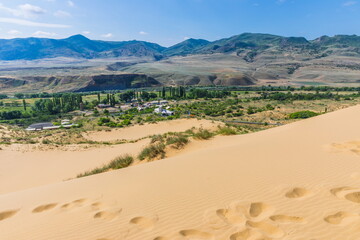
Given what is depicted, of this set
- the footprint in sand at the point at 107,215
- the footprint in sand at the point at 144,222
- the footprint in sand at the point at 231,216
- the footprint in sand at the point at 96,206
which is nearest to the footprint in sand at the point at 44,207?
the footprint in sand at the point at 96,206

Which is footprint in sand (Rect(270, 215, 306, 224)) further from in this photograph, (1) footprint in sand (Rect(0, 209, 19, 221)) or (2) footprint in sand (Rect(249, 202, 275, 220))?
(1) footprint in sand (Rect(0, 209, 19, 221))

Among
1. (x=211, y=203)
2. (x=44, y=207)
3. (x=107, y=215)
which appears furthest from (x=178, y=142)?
(x=107, y=215)

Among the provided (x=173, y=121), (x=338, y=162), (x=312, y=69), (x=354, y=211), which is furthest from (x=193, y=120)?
(x=312, y=69)

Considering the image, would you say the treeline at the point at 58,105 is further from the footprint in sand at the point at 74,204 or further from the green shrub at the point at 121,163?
the footprint in sand at the point at 74,204

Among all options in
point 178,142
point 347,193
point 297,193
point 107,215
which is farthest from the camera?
point 178,142

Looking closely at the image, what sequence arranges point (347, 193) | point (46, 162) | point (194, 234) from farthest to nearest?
point (46, 162) → point (347, 193) → point (194, 234)

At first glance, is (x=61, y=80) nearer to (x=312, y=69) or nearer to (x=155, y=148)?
(x=155, y=148)

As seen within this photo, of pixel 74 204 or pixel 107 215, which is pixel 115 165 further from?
pixel 107 215
